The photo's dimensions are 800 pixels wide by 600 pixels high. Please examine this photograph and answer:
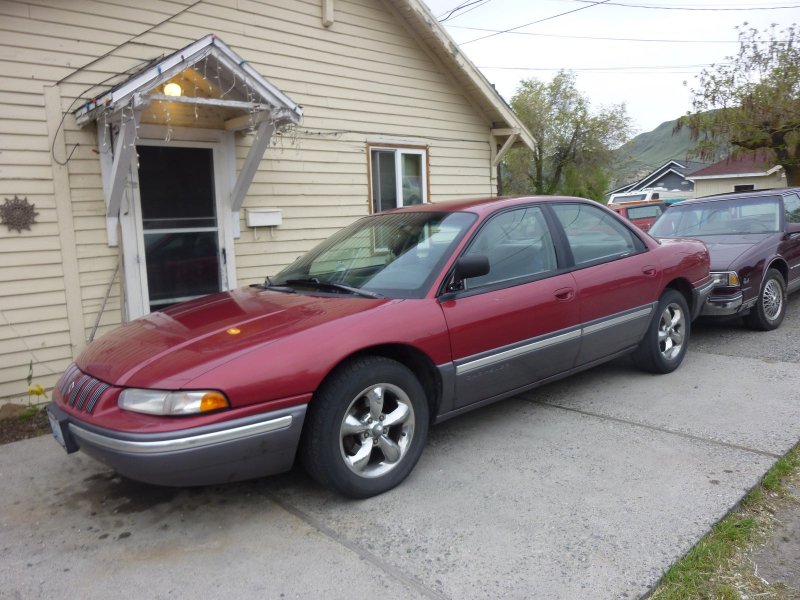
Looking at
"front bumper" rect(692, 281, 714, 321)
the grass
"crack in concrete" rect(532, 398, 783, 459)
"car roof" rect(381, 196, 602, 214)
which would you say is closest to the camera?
the grass

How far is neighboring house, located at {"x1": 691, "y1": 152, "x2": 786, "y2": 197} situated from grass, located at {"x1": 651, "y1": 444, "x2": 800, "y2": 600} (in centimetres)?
2878

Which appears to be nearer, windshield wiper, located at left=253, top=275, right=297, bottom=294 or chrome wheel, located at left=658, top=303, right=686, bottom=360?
windshield wiper, located at left=253, top=275, right=297, bottom=294

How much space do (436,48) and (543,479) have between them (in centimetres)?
636

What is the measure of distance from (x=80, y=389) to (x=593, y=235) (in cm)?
367

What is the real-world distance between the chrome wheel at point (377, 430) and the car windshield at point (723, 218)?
18.8 ft

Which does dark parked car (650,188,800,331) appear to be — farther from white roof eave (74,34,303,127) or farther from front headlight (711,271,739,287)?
white roof eave (74,34,303,127)

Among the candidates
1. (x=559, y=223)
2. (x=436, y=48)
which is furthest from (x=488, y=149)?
(x=559, y=223)

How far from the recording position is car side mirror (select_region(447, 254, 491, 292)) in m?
3.60

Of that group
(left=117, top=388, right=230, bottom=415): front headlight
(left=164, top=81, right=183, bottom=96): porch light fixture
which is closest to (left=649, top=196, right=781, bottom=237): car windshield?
(left=164, top=81, right=183, bottom=96): porch light fixture

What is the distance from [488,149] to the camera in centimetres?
920

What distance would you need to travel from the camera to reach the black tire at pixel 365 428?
10.1ft

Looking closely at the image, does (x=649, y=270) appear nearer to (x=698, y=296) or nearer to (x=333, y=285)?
(x=698, y=296)

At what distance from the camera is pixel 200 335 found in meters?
3.24

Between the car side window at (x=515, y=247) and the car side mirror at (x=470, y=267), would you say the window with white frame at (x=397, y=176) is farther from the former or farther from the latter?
the car side mirror at (x=470, y=267)
